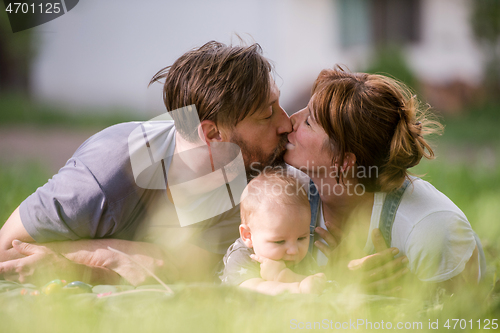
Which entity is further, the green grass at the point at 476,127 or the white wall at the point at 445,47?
the white wall at the point at 445,47

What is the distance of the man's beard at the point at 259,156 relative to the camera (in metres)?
2.21

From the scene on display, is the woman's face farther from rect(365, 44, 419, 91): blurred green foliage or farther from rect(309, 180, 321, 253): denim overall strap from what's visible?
rect(365, 44, 419, 91): blurred green foliage

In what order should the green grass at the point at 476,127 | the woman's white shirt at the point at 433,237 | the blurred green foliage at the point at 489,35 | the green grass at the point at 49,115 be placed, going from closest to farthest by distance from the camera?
the woman's white shirt at the point at 433,237 → the green grass at the point at 476,127 → the green grass at the point at 49,115 → the blurred green foliage at the point at 489,35

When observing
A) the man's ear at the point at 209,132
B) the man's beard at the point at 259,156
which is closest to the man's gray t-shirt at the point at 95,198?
the man's ear at the point at 209,132

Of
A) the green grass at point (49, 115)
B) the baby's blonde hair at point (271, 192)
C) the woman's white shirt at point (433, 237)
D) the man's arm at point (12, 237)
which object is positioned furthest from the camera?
the green grass at point (49, 115)

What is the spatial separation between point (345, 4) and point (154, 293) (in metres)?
10.4

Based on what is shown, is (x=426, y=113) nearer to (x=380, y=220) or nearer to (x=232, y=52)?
(x=380, y=220)

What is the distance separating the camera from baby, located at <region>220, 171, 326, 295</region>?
6.51 feet

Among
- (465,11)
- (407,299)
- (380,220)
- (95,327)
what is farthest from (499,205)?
(465,11)

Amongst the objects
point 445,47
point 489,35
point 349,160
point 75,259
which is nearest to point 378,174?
point 349,160

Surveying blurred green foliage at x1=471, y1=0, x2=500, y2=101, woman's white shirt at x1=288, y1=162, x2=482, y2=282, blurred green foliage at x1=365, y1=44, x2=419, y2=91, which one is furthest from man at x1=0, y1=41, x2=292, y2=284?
blurred green foliage at x1=471, y1=0, x2=500, y2=101

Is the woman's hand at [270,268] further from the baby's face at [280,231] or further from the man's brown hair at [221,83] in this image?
the man's brown hair at [221,83]

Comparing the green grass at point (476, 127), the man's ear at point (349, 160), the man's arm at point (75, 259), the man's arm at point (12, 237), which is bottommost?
the green grass at point (476, 127)

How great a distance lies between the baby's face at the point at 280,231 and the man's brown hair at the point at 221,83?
0.51 m
